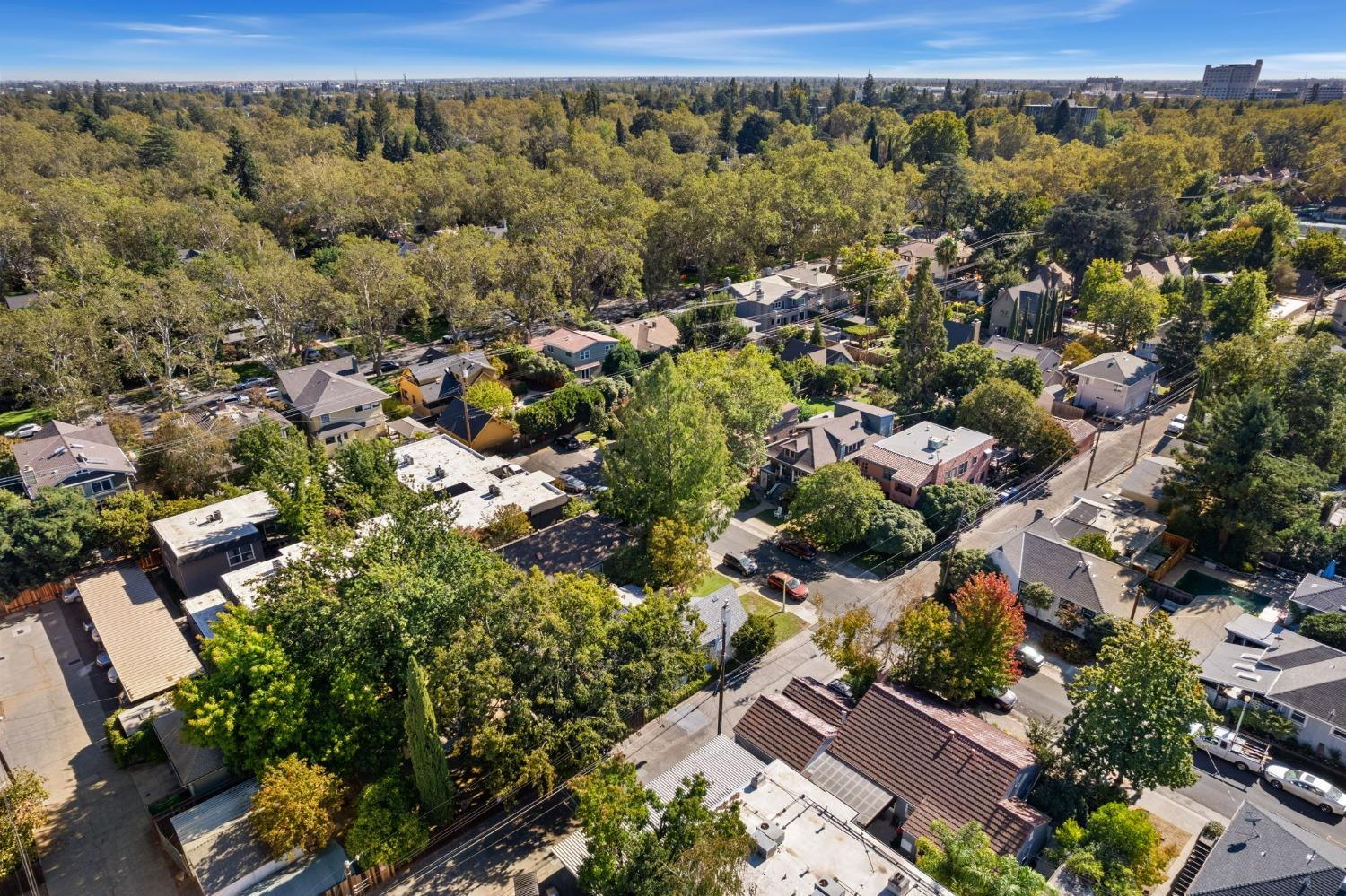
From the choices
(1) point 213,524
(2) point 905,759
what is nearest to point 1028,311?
(2) point 905,759

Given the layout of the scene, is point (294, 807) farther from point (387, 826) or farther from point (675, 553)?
point (675, 553)

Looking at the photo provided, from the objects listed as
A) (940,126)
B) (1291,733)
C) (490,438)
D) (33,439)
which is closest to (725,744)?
(1291,733)

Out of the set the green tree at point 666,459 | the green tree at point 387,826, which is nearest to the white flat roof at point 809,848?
the green tree at point 387,826

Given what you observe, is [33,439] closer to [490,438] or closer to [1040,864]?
[490,438]

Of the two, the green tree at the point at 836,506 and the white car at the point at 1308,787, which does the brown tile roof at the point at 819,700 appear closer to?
the green tree at the point at 836,506

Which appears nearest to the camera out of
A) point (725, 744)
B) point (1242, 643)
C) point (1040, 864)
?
point (1040, 864)

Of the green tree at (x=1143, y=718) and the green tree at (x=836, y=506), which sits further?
the green tree at (x=836, y=506)
